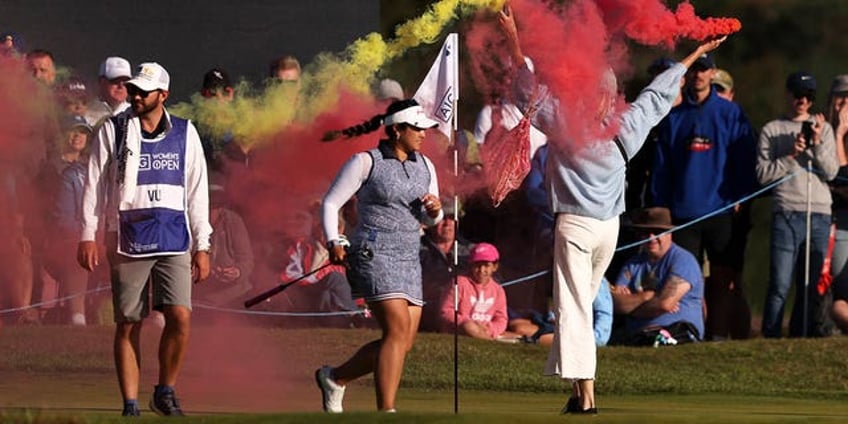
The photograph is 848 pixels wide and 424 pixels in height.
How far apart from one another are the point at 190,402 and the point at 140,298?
1940 millimetres

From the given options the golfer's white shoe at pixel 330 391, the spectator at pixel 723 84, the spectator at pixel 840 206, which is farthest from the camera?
the spectator at pixel 723 84

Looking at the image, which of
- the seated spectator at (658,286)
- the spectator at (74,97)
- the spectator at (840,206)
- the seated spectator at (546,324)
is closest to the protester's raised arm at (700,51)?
the seated spectator at (546,324)

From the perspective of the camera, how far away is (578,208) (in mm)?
14406

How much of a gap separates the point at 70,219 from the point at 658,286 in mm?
4886

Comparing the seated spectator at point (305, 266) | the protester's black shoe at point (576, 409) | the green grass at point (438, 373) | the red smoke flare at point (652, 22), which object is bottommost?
the protester's black shoe at point (576, 409)

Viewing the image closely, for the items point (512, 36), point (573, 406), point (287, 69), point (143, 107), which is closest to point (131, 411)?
point (143, 107)

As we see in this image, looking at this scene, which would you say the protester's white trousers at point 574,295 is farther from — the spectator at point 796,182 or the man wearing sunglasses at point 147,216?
the spectator at point 796,182

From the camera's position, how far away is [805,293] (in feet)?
66.6

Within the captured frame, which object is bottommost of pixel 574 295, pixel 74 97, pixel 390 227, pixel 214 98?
pixel 574 295

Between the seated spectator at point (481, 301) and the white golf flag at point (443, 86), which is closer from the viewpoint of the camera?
the white golf flag at point (443, 86)

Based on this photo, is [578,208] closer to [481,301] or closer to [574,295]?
[574,295]

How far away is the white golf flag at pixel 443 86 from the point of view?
1577 centimetres

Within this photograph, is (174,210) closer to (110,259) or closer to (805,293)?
(110,259)

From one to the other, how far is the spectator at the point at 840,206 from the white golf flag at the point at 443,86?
527cm
